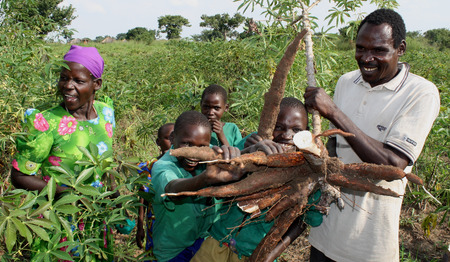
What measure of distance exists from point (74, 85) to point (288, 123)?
1.18 metres

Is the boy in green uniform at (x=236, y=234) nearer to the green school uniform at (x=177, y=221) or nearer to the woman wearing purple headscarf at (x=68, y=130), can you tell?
the green school uniform at (x=177, y=221)

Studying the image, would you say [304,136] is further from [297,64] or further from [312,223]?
[297,64]

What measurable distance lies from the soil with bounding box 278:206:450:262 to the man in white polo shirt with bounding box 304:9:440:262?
1121 mm

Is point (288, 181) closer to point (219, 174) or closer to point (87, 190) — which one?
point (219, 174)

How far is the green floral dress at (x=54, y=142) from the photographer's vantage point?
164 centimetres

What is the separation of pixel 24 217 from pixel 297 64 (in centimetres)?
241

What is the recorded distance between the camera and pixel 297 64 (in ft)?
9.68

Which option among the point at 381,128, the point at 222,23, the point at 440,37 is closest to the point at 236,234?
the point at 381,128

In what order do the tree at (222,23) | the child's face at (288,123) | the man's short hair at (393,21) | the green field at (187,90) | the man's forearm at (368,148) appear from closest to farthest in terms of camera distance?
the man's forearm at (368,148) < the man's short hair at (393,21) < the child's face at (288,123) < the green field at (187,90) < the tree at (222,23)

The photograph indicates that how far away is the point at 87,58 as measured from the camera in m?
1.85

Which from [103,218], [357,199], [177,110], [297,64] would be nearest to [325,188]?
[357,199]

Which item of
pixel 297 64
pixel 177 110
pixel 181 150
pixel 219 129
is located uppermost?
pixel 297 64

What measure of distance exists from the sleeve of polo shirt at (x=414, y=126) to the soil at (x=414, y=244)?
1700 millimetres

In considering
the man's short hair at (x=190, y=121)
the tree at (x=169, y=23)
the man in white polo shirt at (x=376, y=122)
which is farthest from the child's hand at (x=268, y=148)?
the tree at (x=169, y=23)
